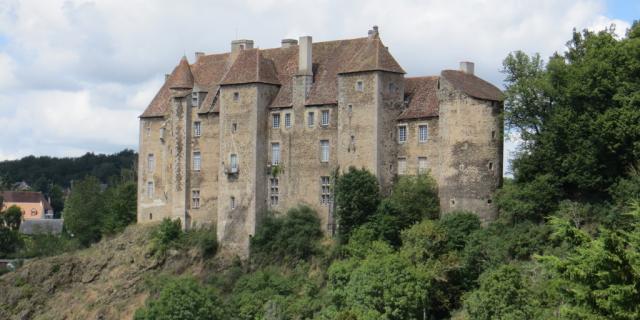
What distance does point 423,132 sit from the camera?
237 ft

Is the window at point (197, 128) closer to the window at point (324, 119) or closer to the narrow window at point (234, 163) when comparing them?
the narrow window at point (234, 163)

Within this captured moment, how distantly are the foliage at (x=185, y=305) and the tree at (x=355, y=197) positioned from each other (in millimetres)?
7947

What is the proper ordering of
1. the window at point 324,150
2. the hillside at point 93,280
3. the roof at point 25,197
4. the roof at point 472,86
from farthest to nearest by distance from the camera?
the roof at point 25,197, the hillside at point 93,280, the window at point 324,150, the roof at point 472,86

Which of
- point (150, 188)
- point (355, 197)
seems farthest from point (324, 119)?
point (150, 188)

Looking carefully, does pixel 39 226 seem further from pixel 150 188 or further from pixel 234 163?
pixel 234 163

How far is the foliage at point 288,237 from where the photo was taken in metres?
75.0

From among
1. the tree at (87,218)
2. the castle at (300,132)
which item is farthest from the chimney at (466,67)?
the tree at (87,218)

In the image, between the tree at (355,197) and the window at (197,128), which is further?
the window at (197,128)

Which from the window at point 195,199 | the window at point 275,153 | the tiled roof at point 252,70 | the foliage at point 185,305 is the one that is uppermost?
the tiled roof at point 252,70

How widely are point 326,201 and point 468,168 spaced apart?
930cm

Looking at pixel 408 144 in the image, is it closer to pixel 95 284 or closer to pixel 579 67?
pixel 579 67

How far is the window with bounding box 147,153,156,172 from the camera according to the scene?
3375 inches

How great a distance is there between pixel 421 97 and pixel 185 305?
1674 cm

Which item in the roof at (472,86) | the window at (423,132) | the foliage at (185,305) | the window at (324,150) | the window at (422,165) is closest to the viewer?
the foliage at (185,305)
